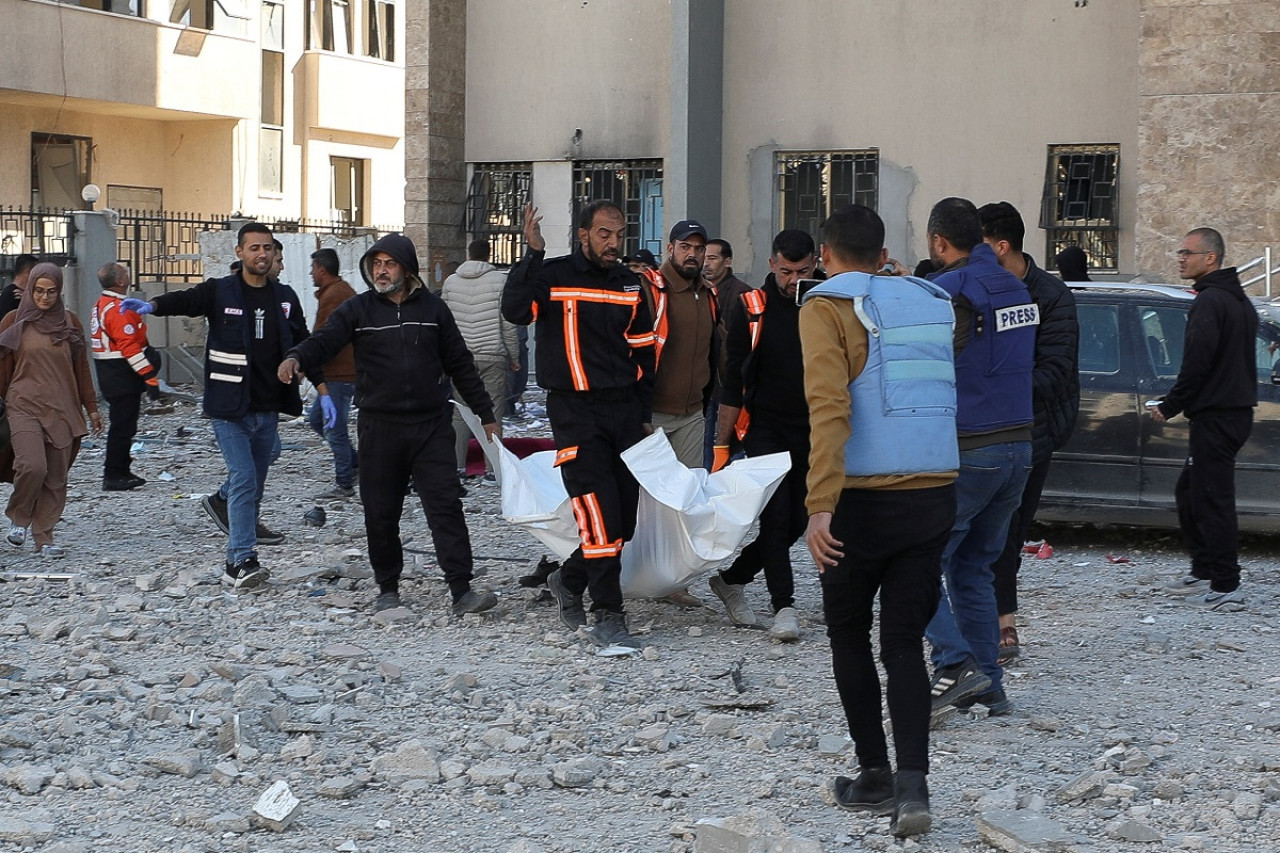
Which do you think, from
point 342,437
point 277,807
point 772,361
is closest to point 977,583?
point 772,361

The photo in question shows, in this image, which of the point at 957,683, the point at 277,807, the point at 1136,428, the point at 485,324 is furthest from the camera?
the point at 485,324

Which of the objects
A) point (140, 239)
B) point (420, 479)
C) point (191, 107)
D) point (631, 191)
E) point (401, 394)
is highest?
point (191, 107)

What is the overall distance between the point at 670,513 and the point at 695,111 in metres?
11.6

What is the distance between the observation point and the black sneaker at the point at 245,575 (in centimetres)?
866

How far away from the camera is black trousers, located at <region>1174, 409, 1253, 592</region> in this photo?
27.4ft

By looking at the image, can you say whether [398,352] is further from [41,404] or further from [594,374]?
[41,404]

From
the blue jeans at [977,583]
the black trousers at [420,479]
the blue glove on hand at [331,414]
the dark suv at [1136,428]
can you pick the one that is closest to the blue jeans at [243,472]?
the black trousers at [420,479]

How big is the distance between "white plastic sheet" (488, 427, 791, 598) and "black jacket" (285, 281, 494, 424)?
2.18 feet

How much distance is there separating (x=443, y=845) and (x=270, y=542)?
5.79 metres

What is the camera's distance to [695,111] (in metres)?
18.5

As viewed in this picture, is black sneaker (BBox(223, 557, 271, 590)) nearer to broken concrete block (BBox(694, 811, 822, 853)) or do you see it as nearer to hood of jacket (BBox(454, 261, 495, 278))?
hood of jacket (BBox(454, 261, 495, 278))

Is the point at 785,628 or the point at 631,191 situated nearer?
the point at 785,628

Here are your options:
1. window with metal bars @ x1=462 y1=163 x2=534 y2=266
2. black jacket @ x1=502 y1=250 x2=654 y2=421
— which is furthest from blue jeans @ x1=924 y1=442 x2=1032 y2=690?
window with metal bars @ x1=462 y1=163 x2=534 y2=266

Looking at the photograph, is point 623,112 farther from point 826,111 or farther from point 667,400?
point 667,400
